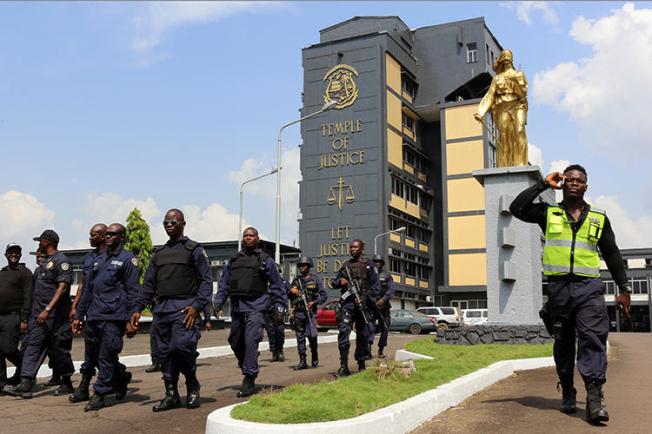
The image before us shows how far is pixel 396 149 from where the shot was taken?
56594mm

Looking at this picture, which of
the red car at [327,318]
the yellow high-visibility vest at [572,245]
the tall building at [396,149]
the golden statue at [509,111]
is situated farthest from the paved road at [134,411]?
the tall building at [396,149]

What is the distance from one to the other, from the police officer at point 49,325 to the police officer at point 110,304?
74 cm

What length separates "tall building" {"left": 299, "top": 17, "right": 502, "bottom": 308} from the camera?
54688mm

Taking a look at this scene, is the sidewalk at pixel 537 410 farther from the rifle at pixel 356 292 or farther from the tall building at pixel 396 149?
the tall building at pixel 396 149

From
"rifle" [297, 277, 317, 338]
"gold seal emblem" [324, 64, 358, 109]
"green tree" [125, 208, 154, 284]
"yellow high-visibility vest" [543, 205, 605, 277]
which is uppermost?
"gold seal emblem" [324, 64, 358, 109]

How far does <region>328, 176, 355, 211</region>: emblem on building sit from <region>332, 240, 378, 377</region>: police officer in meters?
45.0

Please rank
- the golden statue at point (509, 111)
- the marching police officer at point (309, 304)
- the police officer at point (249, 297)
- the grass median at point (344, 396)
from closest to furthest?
the grass median at point (344, 396)
the police officer at point (249, 297)
the marching police officer at point (309, 304)
the golden statue at point (509, 111)

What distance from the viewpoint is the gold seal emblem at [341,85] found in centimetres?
5559

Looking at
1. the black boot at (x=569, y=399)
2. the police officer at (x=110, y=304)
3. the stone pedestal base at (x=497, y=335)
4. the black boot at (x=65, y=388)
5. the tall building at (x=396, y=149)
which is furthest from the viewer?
the tall building at (x=396, y=149)

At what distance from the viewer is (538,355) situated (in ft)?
34.8

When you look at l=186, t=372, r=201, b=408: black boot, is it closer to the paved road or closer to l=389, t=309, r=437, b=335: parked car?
the paved road

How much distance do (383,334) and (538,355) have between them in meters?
3.60

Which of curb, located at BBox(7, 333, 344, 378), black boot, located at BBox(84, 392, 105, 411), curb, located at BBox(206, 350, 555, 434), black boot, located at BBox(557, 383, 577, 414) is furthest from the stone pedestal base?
black boot, located at BBox(84, 392, 105, 411)

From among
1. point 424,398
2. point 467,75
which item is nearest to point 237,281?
point 424,398
